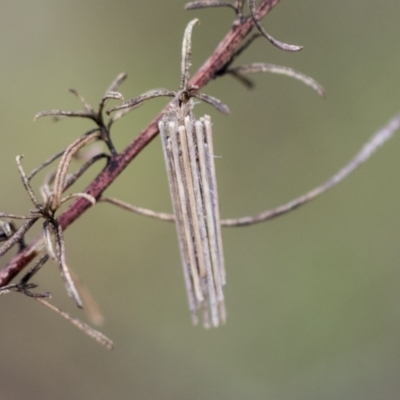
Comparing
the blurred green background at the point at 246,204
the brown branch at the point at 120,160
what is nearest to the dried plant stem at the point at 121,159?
the brown branch at the point at 120,160

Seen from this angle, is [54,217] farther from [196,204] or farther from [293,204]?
[293,204]

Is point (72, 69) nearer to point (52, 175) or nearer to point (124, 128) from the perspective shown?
point (124, 128)

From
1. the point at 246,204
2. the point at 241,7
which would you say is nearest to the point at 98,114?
the point at 241,7

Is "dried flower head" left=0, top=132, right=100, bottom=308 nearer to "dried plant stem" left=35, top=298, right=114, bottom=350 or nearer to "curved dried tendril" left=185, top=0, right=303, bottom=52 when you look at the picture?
"dried plant stem" left=35, top=298, right=114, bottom=350

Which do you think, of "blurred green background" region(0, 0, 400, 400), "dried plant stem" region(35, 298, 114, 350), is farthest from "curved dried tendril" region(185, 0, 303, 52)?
"blurred green background" region(0, 0, 400, 400)

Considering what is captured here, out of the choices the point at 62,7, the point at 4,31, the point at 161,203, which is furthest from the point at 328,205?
the point at 4,31

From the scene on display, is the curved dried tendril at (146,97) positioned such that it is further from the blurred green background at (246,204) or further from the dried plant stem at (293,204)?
the blurred green background at (246,204)
